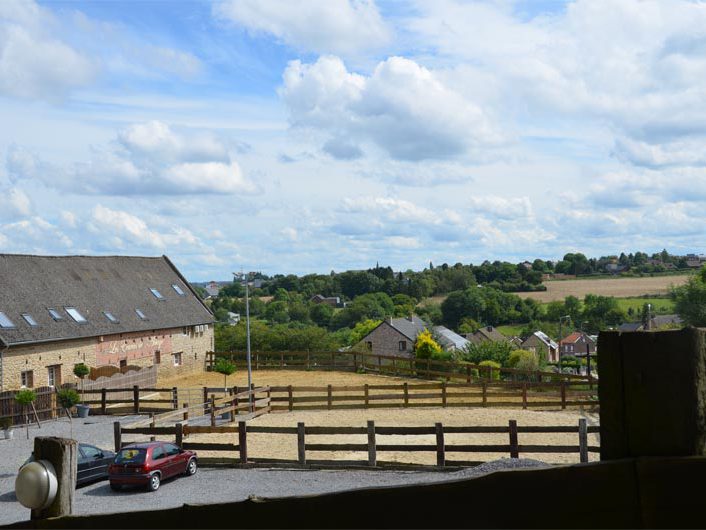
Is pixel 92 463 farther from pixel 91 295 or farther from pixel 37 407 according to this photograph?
pixel 91 295

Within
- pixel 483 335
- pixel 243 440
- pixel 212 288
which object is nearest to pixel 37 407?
pixel 212 288

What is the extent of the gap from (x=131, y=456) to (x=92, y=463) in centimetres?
160

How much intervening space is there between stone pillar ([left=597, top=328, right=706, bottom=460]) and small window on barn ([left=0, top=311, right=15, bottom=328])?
32172 mm

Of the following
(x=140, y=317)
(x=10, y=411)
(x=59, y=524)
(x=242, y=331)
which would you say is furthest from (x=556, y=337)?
(x=59, y=524)

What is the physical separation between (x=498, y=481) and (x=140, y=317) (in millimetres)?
39843

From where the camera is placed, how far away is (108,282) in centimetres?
4091

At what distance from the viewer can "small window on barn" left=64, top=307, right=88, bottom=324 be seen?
35156 millimetres

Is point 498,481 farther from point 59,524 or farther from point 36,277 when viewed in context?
point 36,277

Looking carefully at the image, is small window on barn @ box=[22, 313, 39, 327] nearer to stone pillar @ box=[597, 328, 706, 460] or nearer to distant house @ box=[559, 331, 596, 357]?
stone pillar @ box=[597, 328, 706, 460]

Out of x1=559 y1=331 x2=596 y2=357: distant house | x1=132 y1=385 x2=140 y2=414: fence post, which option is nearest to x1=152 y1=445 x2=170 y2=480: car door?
x1=132 y1=385 x2=140 y2=414: fence post

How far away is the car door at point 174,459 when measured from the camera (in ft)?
53.8

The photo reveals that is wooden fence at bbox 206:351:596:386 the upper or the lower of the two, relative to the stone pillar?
lower

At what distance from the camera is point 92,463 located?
659 inches

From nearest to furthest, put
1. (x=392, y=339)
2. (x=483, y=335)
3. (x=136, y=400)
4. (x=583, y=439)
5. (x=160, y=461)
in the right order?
(x=583, y=439) → (x=160, y=461) → (x=136, y=400) → (x=392, y=339) → (x=483, y=335)
